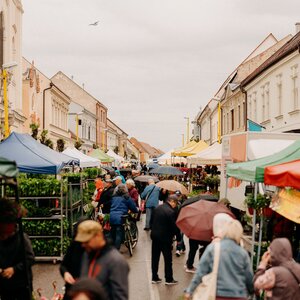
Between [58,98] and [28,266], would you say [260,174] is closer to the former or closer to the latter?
[28,266]

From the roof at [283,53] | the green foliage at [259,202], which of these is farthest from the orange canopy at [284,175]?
the roof at [283,53]

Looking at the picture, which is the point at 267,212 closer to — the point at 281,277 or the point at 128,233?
the point at 281,277

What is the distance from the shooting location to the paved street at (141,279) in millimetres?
9992

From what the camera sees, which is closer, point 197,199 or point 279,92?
point 197,199

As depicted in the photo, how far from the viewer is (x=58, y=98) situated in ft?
182

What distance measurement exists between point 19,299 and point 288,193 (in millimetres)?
4014

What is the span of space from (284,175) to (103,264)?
12.0 ft

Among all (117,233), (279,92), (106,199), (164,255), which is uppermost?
(279,92)

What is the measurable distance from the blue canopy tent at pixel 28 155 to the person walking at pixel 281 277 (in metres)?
7.60

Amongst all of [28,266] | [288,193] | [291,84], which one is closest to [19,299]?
[28,266]

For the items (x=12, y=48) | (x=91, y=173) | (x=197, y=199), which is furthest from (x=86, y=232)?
(x=12, y=48)

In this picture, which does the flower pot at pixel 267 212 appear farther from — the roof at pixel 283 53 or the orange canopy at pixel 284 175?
the roof at pixel 283 53

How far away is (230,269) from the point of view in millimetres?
5977

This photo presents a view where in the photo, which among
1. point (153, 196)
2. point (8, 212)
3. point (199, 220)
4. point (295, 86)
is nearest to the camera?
point (8, 212)
